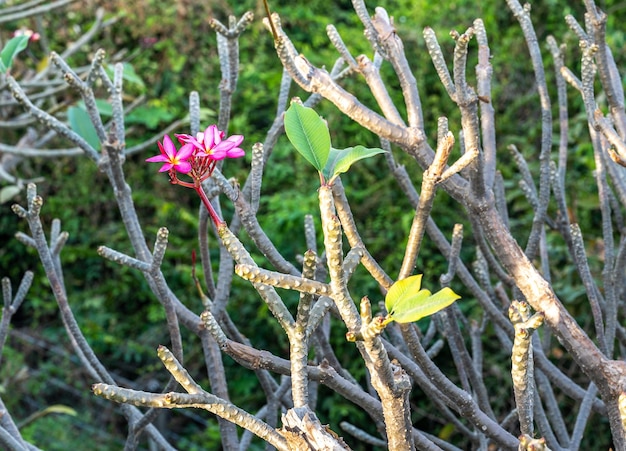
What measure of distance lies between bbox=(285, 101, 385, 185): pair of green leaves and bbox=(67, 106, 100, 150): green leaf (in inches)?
44.8

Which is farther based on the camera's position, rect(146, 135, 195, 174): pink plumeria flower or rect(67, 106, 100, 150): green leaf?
rect(67, 106, 100, 150): green leaf

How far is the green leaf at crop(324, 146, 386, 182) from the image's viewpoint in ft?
2.09

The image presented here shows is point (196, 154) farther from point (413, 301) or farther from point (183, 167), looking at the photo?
point (413, 301)

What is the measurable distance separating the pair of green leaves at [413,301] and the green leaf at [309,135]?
0.13m

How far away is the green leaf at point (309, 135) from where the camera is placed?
2.08ft

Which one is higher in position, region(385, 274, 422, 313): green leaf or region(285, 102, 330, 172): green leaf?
region(285, 102, 330, 172): green leaf

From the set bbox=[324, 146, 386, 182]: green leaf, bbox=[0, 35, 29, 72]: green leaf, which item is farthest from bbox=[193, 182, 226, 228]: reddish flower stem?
bbox=[0, 35, 29, 72]: green leaf

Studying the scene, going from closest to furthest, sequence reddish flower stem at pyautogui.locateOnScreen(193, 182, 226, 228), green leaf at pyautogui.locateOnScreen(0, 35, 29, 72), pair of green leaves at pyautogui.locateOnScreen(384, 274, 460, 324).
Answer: pair of green leaves at pyautogui.locateOnScreen(384, 274, 460, 324)
reddish flower stem at pyautogui.locateOnScreen(193, 182, 226, 228)
green leaf at pyautogui.locateOnScreen(0, 35, 29, 72)

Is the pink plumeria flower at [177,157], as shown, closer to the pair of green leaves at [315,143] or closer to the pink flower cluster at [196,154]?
the pink flower cluster at [196,154]

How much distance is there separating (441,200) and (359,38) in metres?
0.99

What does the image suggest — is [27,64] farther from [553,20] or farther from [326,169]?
[326,169]

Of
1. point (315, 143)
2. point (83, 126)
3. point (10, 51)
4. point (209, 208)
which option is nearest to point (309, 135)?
point (315, 143)

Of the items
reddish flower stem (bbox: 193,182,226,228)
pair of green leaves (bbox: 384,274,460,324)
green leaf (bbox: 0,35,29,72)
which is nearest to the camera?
pair of green leaves (bbox: 384,274,460,324)

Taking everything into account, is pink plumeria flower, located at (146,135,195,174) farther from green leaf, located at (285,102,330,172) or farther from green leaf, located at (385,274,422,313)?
green leaf, located at (385,274,422,313)
